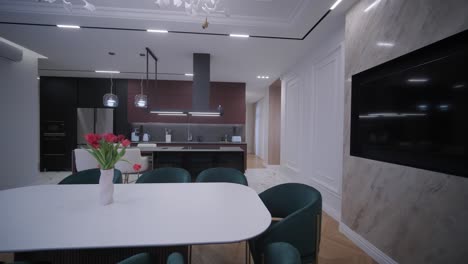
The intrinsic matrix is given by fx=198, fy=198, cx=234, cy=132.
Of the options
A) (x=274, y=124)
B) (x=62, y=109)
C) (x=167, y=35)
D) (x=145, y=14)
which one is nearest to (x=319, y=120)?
(x=167, y=35)

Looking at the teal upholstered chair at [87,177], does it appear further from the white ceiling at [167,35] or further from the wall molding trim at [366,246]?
the wall molding trim at [366,246]

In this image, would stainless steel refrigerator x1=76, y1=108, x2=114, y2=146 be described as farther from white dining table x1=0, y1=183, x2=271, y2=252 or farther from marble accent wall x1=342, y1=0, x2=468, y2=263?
marble accent wall x1=342, y1=0, x2=468, y2=263

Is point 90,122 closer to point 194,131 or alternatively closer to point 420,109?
point 194,131

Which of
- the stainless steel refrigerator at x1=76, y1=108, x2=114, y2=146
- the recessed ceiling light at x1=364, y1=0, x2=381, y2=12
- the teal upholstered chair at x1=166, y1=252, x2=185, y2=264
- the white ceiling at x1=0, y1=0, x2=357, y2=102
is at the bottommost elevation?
the teal upholstered chair at x1=166, y1=252, x2=185, y2=264

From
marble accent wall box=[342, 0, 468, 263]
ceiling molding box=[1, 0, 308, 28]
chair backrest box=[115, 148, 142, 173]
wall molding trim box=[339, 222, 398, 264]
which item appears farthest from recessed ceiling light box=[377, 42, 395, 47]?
chair backrest box=[115, 148, 142, 173]

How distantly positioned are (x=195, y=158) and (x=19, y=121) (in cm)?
350

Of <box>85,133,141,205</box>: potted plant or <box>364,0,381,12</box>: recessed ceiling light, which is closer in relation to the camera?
<box>85,133,141,205</box>: potted plant

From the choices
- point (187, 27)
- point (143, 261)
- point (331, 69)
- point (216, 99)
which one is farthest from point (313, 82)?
point (143, 261)

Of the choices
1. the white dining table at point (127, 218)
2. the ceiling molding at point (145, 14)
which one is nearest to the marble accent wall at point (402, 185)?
the ceiling molding at point (145, 14)

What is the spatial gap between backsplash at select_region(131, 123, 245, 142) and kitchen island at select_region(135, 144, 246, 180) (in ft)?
8.72

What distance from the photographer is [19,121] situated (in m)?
3.87

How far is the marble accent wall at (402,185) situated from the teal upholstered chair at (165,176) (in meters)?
1.98

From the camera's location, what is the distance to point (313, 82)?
3.70 meters

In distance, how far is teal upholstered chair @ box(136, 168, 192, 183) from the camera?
220 centimetres
